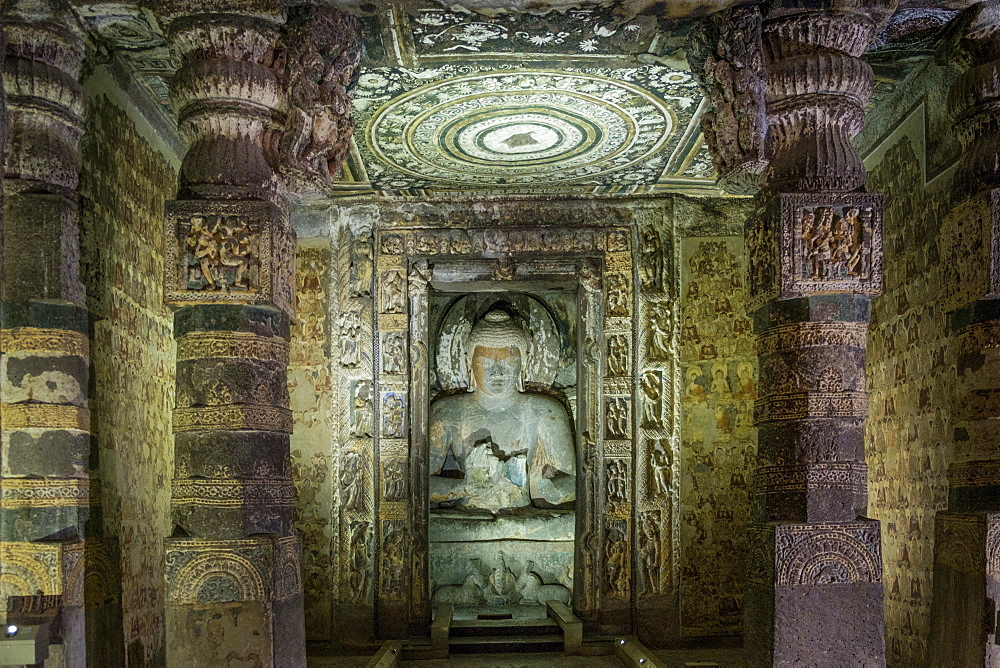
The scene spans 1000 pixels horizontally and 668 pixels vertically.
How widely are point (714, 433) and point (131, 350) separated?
17.2 feet

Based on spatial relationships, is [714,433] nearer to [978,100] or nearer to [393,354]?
[393,354]

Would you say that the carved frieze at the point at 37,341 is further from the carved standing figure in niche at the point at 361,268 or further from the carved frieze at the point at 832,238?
the carved frieze at the point at 832,238

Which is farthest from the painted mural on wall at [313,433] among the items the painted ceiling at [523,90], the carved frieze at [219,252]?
the carved frieze at [219,252]

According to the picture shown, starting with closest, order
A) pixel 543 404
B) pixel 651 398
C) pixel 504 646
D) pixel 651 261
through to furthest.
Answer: pixel 504 646 < pixel 651 398 < pixel 651 261 < pixel 543 404

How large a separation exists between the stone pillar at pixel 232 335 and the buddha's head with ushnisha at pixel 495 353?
5093 millimetres

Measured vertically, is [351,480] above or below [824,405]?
below

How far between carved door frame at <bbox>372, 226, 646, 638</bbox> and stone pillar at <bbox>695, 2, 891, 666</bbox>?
355 centimetres

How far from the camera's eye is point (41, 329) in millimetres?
5055

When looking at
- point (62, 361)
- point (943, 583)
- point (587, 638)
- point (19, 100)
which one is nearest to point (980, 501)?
point (943, 583)

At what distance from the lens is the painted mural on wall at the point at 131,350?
5684mm

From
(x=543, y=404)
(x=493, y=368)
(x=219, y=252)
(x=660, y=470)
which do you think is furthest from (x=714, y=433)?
(x=219, y=252)

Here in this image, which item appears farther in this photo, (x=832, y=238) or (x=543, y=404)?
(x=543, y=404)

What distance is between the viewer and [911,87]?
6.28 metres

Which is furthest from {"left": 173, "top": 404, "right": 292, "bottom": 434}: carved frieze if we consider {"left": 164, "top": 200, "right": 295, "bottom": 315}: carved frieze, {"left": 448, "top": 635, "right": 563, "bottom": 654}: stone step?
{"left": 448, "top": 635, "right": 563, "bottom": 654}: stone step
